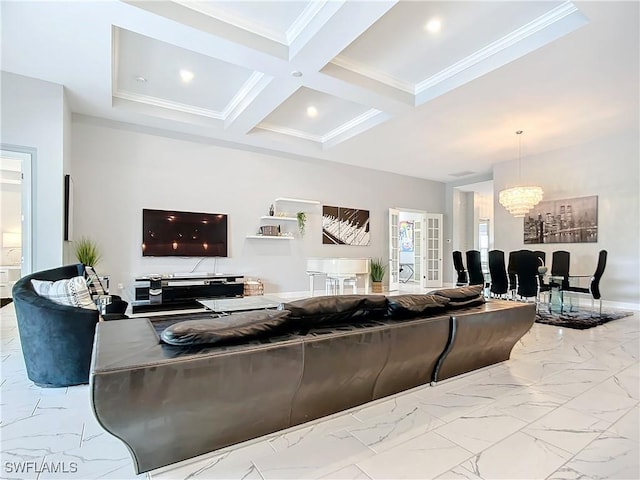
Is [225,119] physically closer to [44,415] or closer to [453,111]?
[453,111]

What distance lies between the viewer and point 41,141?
4273mm

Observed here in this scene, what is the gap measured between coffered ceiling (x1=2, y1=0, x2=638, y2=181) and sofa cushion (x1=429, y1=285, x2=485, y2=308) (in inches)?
93.1

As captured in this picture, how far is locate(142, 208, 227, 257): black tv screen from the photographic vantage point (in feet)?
19.5

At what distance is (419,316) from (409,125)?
4.11 meters

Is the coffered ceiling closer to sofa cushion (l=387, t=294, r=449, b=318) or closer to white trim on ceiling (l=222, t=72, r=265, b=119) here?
white trim on ceiling (l=222, t=72, r=265, b=119)

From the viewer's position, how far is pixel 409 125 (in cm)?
566

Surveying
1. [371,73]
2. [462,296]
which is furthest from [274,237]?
[462,296]

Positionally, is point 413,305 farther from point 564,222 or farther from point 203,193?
point 564,222

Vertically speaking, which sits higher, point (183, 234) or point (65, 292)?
point (183, 234)

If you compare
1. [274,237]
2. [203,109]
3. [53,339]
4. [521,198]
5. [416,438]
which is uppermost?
[203,109]

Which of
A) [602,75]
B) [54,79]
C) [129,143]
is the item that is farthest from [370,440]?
[129,143]

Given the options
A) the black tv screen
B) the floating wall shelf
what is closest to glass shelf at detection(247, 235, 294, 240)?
the black tv screen

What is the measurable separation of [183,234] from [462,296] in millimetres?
4946

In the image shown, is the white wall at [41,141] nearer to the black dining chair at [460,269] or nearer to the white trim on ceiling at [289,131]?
the white trim on ceiling at [289,131]
